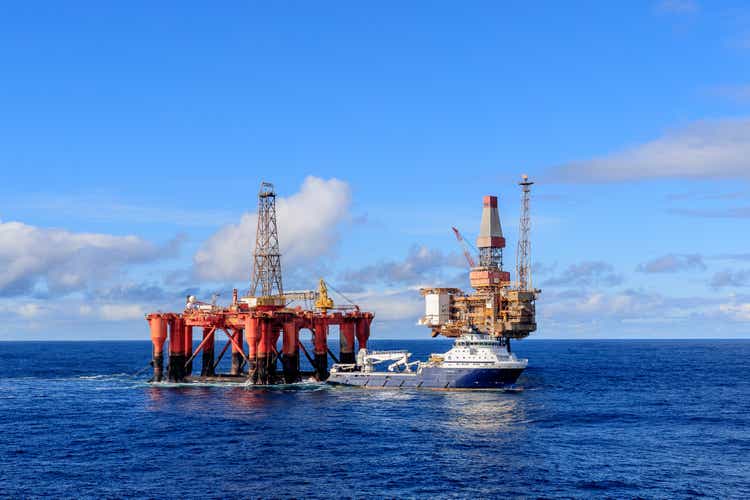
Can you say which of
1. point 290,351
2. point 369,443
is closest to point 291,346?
point 290,351

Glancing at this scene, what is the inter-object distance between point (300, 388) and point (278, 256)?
20.7m

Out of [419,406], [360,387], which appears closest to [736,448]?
[419,406]

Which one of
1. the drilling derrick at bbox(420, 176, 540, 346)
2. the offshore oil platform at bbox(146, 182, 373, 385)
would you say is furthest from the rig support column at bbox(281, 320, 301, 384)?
the drilling derrick at bbox(420, 176, 540, 346)

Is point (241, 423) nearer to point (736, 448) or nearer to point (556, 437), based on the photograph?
point (556, 437)

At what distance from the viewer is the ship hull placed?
9288cm

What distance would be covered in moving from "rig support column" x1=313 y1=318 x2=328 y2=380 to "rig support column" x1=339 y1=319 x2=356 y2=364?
145 inches

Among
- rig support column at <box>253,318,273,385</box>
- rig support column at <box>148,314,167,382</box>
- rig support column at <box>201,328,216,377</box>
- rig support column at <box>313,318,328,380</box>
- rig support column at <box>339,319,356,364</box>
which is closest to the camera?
rig support column at <box>253,318,273,385</box>

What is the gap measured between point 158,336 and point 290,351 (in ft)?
61.0

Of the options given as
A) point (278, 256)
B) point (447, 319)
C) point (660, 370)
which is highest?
point (278, 256)

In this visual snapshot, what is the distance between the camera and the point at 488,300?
458ft

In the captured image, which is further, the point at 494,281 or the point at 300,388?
the point at 494,281

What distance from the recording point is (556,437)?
64938mm

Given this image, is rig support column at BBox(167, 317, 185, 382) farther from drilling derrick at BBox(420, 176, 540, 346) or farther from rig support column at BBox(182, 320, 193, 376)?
drilling derrick at BBox(420, 176, 540, 346)

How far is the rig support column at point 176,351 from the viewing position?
106m
